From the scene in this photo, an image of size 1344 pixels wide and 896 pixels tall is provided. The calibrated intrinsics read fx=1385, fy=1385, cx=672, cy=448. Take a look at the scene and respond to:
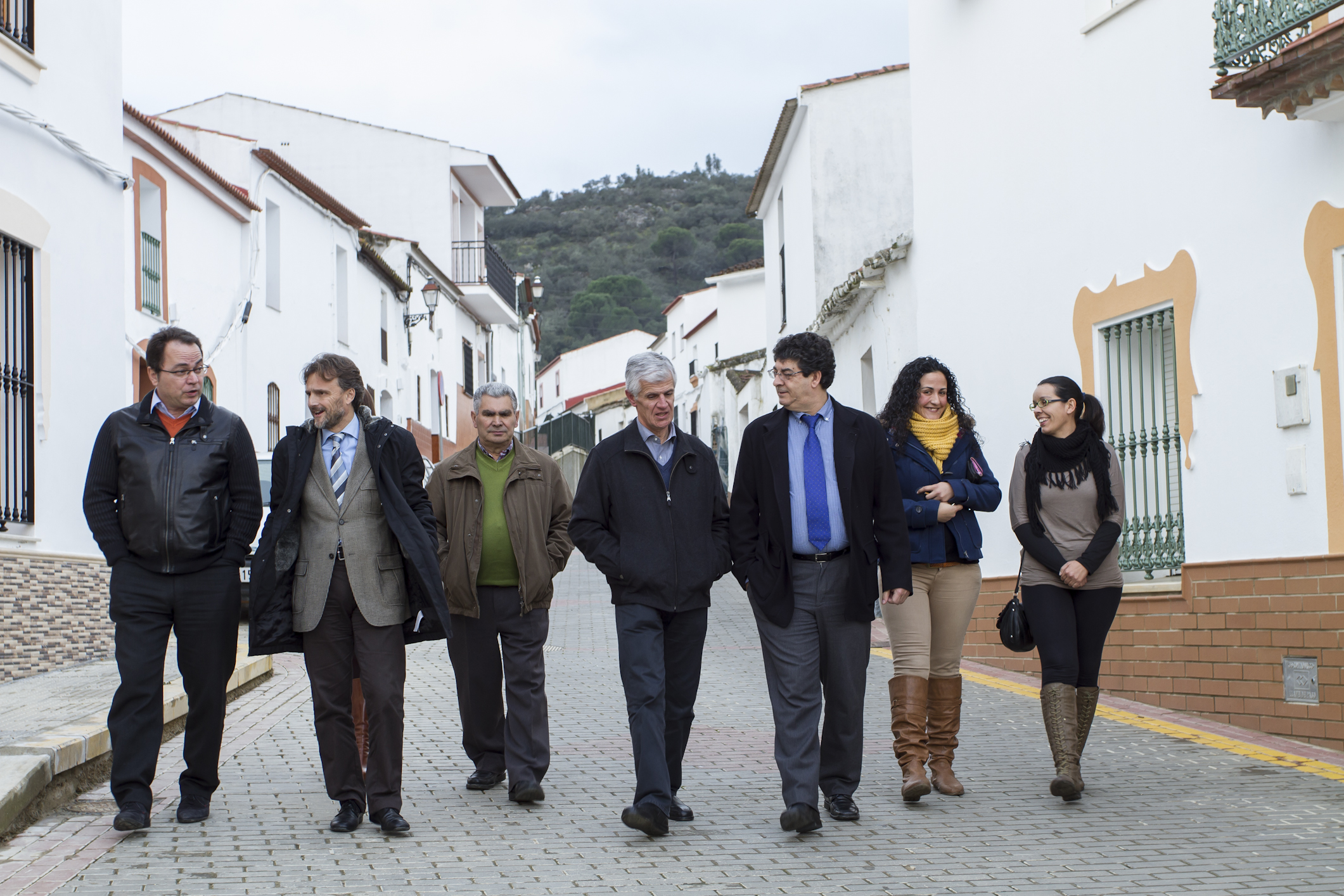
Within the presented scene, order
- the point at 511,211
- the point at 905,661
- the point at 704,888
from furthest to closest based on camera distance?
the point at 511,211
the point at 905,661
the point at 704,888

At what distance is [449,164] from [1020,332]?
24.5 metres

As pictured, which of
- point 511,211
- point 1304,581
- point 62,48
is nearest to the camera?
point 1304,581

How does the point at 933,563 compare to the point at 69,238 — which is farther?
the point at 69,238

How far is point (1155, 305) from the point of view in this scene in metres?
9.17

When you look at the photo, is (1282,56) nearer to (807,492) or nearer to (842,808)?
(807,492)

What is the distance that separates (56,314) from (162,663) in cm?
506

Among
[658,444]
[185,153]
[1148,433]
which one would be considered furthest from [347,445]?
[185,153]

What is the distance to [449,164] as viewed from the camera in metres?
33.5

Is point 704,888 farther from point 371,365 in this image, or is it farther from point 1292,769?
point 371,365

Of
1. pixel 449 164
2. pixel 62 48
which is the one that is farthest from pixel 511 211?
pixel 62 48

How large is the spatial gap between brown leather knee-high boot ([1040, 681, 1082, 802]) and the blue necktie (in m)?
1.36

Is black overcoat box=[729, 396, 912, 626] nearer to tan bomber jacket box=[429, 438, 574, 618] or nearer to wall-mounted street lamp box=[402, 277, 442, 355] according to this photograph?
tan bomber jacket box=[429, 438, 574, 618]

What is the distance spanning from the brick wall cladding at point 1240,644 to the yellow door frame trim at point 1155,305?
35.8 inches

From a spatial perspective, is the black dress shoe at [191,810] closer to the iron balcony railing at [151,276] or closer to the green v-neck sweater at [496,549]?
the green v-neck sweater at [496,549]
